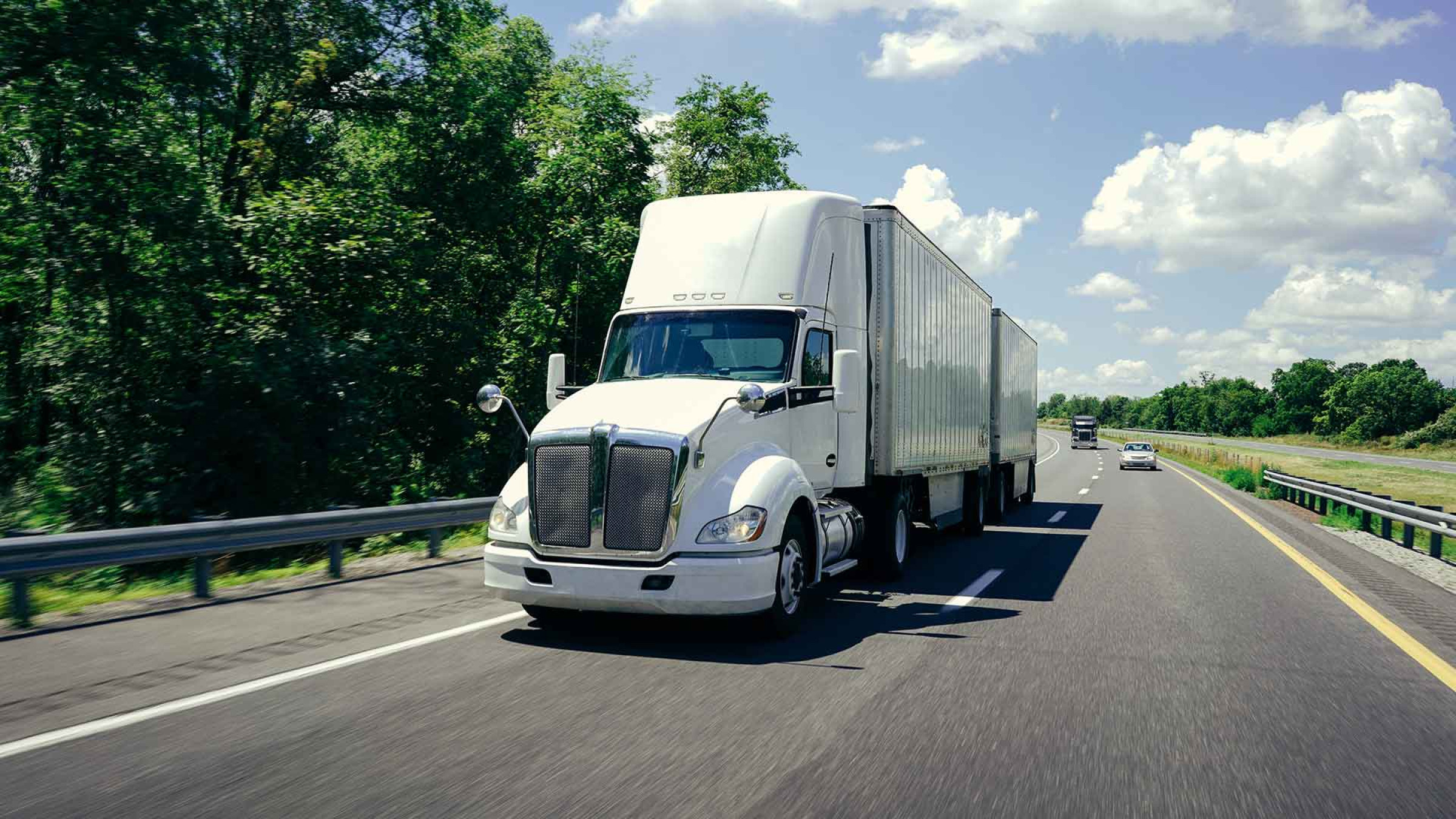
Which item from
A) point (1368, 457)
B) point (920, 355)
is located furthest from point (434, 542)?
point (1368, 457)

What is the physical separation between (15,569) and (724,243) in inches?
237

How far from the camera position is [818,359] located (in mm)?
8875

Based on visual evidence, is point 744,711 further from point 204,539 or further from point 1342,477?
point 1342,477

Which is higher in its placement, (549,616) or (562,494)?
(562,494)

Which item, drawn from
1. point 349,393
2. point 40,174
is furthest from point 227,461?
point 40,174

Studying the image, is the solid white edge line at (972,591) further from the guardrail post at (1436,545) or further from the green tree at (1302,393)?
the green tree at (1302,393)

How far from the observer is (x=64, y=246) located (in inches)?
621

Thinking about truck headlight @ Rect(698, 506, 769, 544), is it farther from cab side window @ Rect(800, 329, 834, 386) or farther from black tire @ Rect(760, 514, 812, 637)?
cab side window @ Rect(800, 329, 834, 386)

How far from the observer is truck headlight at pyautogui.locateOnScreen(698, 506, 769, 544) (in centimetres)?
679

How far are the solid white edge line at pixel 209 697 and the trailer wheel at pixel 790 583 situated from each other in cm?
220

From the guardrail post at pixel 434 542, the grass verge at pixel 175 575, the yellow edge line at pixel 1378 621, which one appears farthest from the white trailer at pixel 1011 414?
the guardrail post at pixel 434 542

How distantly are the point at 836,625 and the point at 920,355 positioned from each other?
172 inches

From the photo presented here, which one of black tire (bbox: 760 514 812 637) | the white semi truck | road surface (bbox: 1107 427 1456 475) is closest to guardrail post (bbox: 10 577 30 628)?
the white semi truck

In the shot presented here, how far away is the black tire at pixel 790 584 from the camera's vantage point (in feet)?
23.5
